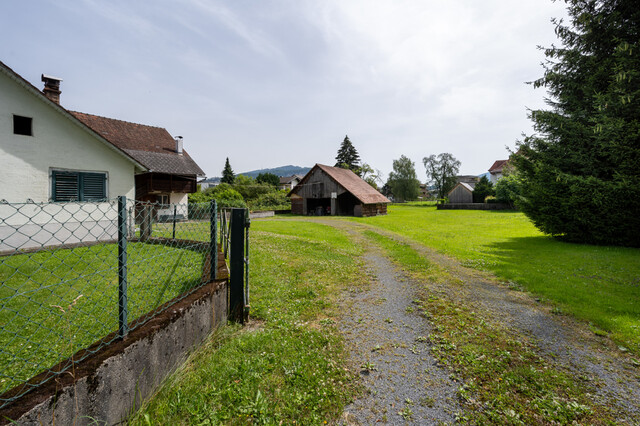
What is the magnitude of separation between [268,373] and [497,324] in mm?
4349

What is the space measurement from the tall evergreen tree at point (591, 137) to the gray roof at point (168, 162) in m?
25.3

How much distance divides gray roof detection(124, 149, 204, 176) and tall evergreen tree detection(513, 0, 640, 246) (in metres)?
25.3

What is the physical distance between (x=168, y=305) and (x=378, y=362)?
3.08m

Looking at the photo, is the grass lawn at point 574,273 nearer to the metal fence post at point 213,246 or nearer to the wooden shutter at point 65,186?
the metal fence post at point 213,246

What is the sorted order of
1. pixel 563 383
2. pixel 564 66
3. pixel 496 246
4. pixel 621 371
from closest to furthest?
pixel 563 383 < pixel 621 371 < pixel 496 246 < pixel 564 66

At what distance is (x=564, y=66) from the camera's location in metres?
14.0

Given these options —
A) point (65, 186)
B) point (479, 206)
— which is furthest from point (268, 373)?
point (479, 206)

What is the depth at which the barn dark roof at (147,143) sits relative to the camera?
2275 cm

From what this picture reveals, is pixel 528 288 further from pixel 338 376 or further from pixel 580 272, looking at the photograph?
pixel 338 376

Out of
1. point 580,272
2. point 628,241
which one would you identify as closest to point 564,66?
point 628,241

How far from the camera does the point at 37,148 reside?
34.9 feet

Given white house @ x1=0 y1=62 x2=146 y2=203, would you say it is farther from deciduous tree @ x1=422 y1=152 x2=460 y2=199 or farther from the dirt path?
deciduous tree @ x1=422 y1=152 x2=460 y2=199

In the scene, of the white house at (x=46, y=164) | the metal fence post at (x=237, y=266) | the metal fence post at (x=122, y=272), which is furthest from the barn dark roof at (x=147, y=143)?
the metal fence post at (x=122, y=272)

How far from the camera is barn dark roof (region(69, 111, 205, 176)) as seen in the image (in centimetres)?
2275
